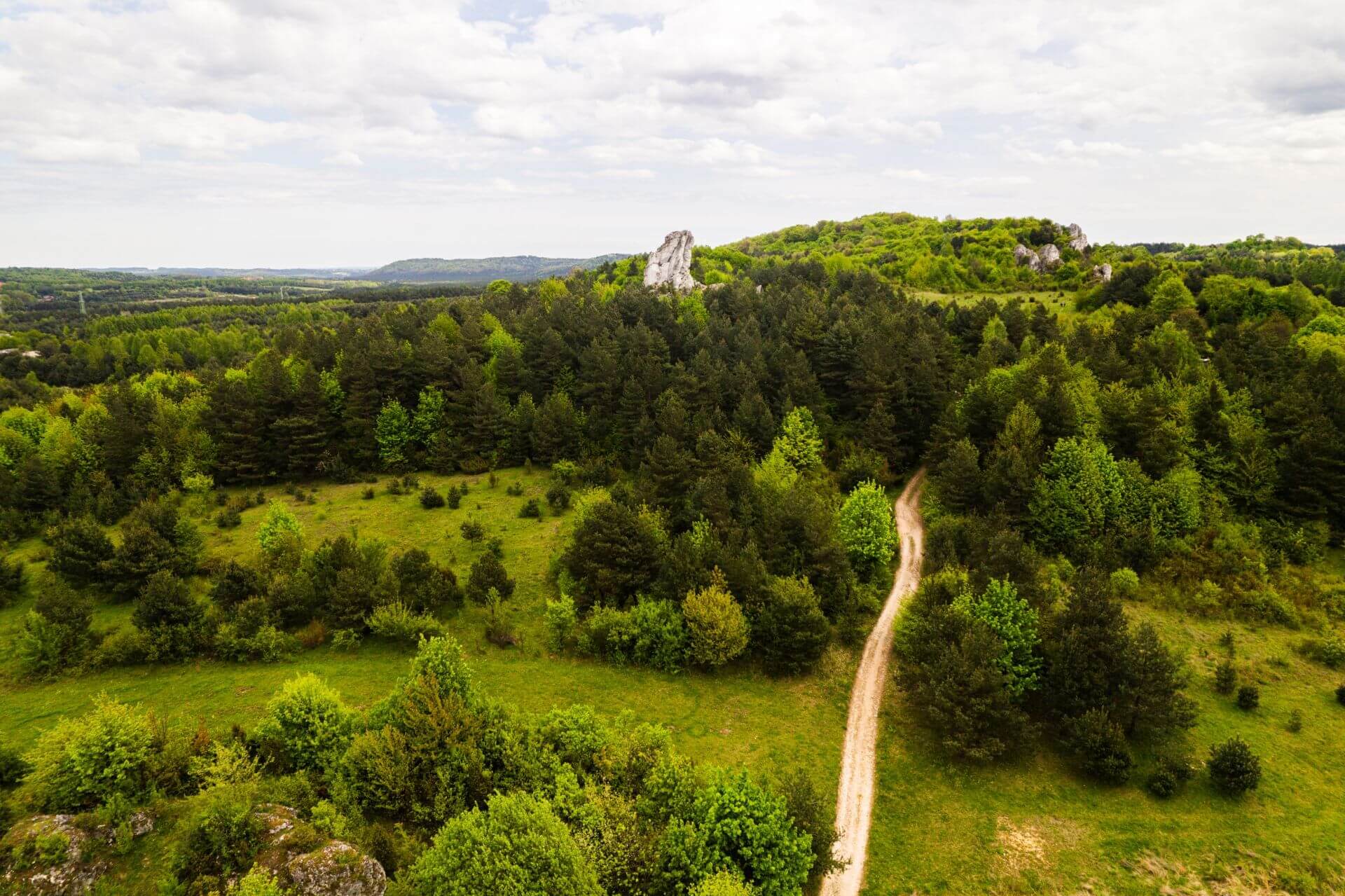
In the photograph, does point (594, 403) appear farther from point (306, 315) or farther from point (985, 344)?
point (306, 315)

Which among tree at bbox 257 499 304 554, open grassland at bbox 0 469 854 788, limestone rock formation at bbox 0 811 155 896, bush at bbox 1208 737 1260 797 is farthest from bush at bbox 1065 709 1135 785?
tree at bbox 257 499 304 554

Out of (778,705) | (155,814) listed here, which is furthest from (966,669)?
(155,814)

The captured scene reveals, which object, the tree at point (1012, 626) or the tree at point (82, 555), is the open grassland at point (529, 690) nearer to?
the tree at point (82, 555)

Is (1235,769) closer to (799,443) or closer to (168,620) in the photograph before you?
(799,443)

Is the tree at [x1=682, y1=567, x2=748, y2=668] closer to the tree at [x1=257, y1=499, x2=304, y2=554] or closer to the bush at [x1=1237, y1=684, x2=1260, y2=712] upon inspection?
the bush at [x1=1237, y1=684, x2=1260, y2=712]

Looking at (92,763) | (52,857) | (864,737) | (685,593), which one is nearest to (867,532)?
(685,593)
